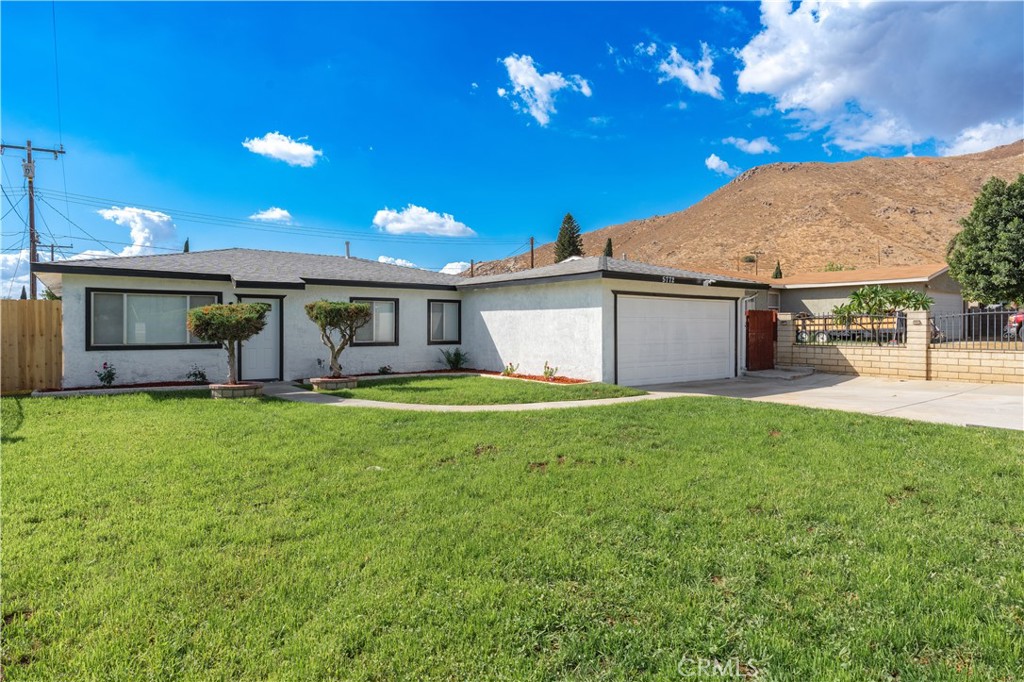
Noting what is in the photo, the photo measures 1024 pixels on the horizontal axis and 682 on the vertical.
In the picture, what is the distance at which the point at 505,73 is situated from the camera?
16.8m

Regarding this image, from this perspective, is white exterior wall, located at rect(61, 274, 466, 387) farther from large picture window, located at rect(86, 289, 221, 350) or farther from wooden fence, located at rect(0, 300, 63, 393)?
wooden fence, located at rect(0, 300, 63, 393)

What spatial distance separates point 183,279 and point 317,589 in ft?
40.0

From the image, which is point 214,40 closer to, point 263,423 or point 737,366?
point 263,423

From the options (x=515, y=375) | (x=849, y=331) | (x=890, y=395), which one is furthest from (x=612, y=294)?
(x=849, y=331)

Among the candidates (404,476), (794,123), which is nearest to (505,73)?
(404,476)

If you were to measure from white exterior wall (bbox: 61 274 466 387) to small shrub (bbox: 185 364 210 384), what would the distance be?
0.30ft

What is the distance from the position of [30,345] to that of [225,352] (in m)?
3.90

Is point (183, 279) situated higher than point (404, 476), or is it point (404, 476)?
point (183, 279)

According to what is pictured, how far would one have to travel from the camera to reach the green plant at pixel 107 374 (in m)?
11.9

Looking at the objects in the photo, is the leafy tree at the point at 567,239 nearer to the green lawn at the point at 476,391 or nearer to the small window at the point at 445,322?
the small window at the point at 445,322

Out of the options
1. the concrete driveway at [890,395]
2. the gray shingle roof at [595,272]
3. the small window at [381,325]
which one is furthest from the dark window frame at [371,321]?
the concrete driveway at [890,395]

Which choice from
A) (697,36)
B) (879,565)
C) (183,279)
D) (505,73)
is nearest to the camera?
(879,565)

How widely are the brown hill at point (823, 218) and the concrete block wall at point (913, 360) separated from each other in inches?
1737

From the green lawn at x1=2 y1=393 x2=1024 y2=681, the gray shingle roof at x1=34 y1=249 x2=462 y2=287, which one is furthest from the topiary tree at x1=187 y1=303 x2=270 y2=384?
the green lawn at x1=2 y1=393 x2=1024 y2=681
